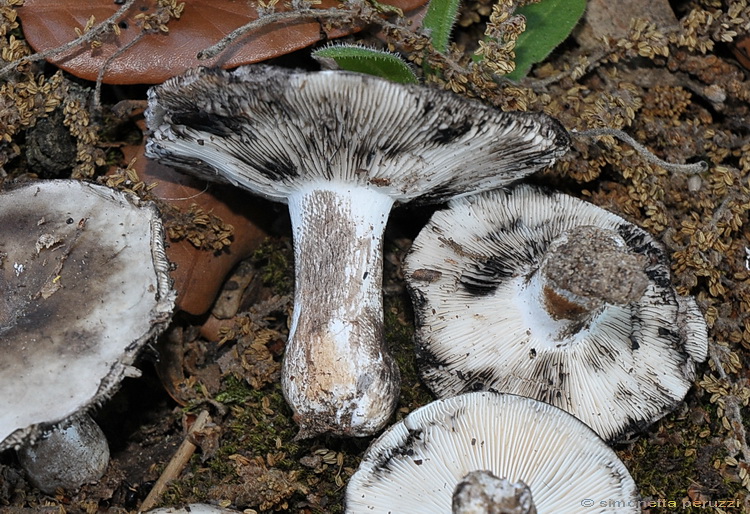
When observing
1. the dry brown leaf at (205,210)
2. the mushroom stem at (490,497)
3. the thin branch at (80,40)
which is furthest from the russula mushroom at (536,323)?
the thin branch at (80,40)

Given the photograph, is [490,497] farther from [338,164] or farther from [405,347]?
[338,164]

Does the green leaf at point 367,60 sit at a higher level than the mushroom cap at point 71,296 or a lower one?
higher

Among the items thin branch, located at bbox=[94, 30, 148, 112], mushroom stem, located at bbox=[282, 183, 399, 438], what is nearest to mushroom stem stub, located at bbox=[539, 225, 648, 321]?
mushroom stem, located at bbox=[282, 183, 399, 438]

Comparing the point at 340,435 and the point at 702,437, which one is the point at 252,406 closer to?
the point at 340,435

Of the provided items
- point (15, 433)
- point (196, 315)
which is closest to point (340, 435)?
point (196, 315)

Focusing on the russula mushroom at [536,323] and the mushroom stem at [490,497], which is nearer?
the mushroom stem at [490,497]

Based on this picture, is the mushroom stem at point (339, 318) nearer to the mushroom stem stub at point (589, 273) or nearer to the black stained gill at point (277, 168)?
the black stained gill at point (277, 168)

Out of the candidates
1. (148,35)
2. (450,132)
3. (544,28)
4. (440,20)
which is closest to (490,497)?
(450,132)
